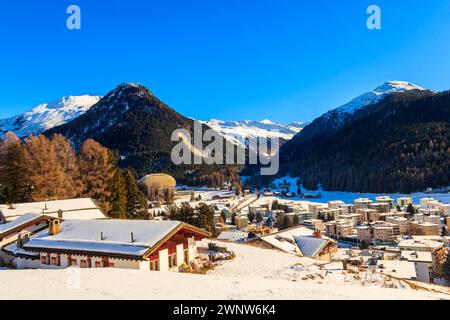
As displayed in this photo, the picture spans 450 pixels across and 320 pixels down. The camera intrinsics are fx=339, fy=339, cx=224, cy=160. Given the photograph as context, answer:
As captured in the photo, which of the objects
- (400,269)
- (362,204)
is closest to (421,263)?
(400,269)

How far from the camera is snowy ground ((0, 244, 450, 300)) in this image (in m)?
10.8

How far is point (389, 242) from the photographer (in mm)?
88625

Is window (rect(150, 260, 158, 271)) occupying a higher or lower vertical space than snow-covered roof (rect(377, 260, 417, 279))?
higher

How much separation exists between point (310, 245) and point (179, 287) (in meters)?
20.3

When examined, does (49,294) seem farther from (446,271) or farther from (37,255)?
(446,271)

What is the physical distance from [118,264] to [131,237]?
1392 millimetres

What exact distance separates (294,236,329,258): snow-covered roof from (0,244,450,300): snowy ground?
10594 mm

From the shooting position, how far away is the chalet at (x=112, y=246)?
1623cm

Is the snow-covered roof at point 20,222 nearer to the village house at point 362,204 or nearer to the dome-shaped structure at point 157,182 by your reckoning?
the village house at point 362,204

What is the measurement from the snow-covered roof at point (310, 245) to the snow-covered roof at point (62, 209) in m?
17.5

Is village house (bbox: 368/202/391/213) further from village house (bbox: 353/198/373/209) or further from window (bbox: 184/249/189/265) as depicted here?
window (bbox: 184/249/189/265)

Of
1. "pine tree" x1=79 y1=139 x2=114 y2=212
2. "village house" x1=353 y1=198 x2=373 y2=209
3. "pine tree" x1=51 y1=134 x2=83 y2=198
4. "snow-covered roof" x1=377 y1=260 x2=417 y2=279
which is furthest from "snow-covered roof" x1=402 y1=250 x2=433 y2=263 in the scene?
"village house" x1=353 y1=198 x2=373 y2=209

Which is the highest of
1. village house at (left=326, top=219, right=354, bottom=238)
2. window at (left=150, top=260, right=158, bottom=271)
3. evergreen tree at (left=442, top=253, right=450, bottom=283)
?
window at (left=150, top=260, right=158, bottom=271)

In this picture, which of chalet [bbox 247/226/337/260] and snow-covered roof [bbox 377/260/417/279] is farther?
snow-covered roof [bbox 377/260/417/279]
